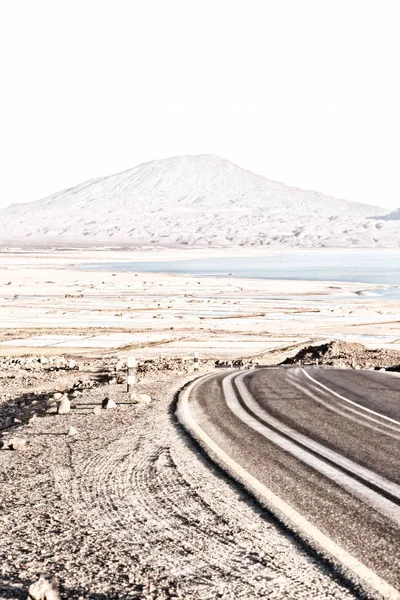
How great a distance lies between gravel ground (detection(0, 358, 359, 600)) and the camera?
6.26m

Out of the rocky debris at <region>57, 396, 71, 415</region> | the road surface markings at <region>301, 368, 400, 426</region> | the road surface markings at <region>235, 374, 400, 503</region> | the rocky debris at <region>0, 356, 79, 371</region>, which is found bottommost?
the rocky debris at <region>0, 356, 79, 371</region>

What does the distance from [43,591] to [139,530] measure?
1.91 metres

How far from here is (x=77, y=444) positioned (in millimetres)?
12562

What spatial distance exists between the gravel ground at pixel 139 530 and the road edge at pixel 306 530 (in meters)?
0.15

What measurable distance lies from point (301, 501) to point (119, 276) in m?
133

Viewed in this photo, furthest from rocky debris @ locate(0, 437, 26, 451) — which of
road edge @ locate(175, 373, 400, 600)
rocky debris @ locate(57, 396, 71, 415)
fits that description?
rocky debris @ locate(57, 396, 71, 415)

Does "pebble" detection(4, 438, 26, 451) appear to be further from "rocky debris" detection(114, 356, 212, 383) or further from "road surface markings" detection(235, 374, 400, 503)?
"rocky debris" detection(114, 356, 212, 383)

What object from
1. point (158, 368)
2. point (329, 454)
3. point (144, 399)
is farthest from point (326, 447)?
point (158, 368)

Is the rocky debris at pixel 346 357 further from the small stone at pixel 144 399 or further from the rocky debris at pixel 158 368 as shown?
the small stone at pixel 144 399

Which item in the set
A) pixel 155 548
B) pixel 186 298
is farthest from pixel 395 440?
pixel 186 298

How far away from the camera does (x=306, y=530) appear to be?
753 cm

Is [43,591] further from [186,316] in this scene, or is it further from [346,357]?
[186,316]

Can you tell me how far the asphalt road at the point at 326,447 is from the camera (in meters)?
7.63

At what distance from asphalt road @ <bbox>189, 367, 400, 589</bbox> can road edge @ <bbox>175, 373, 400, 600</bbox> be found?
0.09m
